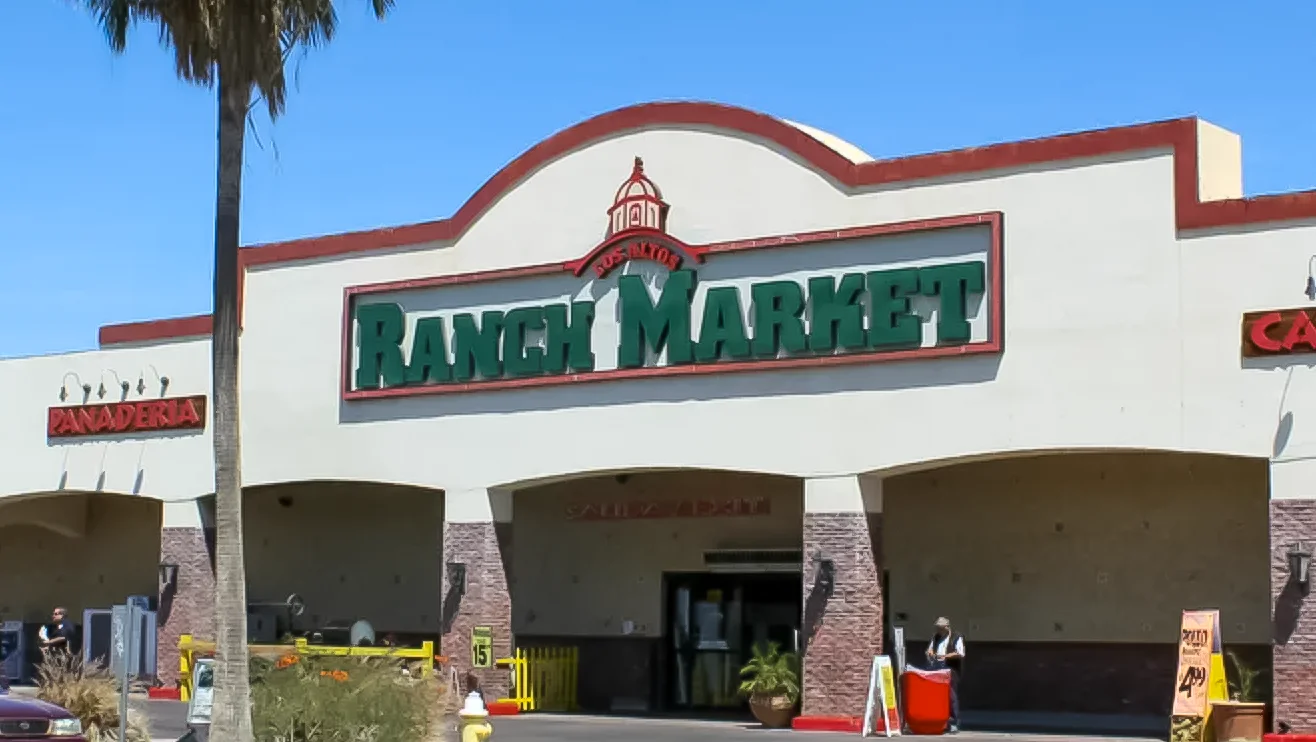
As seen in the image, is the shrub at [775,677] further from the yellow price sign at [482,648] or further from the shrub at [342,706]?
the shrub at [342,706]

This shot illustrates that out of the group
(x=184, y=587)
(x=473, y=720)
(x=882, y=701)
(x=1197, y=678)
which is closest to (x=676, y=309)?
(x=882, y=701)

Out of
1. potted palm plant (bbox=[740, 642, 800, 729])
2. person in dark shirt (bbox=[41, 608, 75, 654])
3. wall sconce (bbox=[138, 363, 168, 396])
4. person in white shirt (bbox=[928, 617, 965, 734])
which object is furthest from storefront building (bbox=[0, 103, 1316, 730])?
person in dark shirt (bbox=[41, 608, 75, 654])

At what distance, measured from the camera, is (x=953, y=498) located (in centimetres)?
2977

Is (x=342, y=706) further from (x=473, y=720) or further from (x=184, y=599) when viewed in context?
(x=184, y=599)

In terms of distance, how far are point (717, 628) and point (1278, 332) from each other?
40.4 feet

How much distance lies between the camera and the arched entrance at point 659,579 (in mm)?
31422

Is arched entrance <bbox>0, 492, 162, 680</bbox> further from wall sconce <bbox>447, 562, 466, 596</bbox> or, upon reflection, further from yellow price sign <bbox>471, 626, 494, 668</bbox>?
yellow price sign <bbox>471, 626, 494, 668</bbox>

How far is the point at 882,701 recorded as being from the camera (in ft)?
83.9

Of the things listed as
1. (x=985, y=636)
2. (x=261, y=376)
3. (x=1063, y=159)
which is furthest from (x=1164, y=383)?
(x=261, y=376)

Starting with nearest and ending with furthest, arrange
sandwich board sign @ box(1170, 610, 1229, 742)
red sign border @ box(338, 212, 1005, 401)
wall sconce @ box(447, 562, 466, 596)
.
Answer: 1. sandwich board sign @ box(1170, 610, 1229, 742)
2. red sign border @ box(338, 212, 1005, 401)
3. wall sconce @ box(447, 562, 466, 596)

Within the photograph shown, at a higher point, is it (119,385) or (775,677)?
(119,385)

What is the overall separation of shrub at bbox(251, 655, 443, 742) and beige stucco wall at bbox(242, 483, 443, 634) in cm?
1352

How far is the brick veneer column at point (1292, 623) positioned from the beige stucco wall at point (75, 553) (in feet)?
76.3

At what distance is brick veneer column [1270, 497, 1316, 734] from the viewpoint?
74.7 feet
